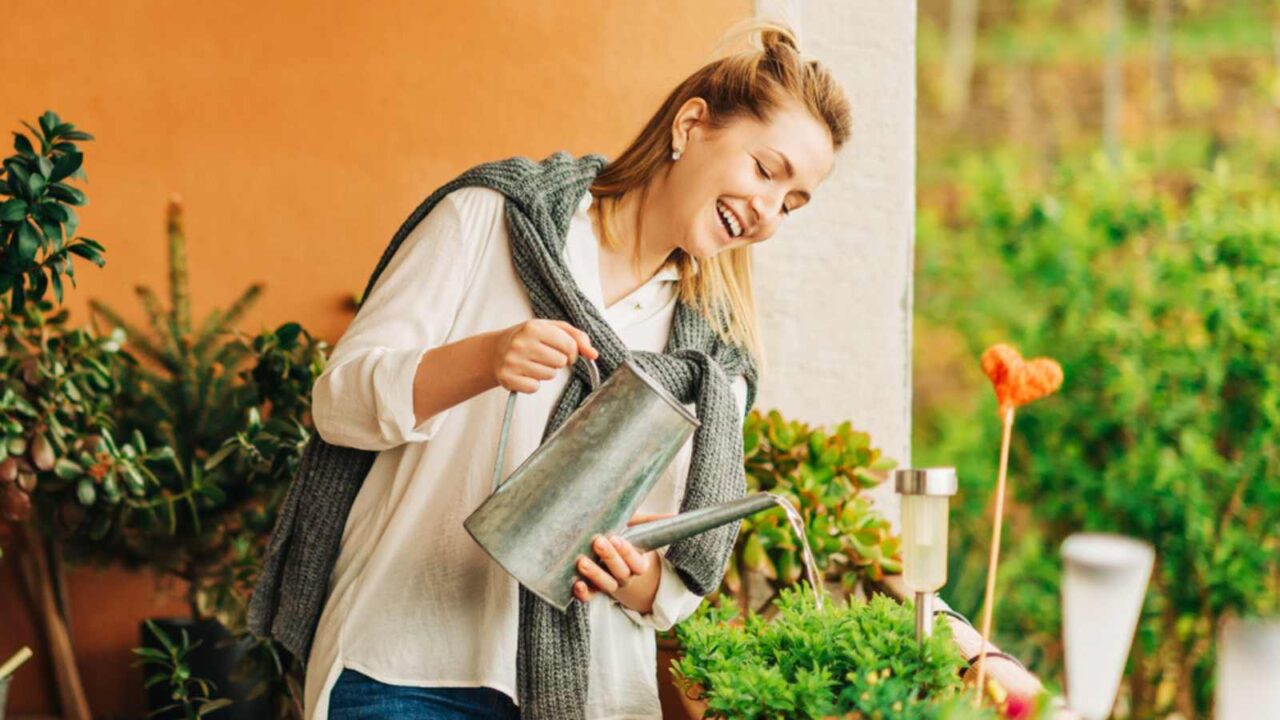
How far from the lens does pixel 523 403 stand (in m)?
1.51

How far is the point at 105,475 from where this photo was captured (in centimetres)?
Answer: 222

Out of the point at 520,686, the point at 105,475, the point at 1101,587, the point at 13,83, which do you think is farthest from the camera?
the point at 13,83

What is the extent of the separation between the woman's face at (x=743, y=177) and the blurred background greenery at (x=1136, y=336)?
4.82 ft

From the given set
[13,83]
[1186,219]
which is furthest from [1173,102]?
[13,83]

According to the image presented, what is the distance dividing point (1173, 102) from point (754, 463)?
353 centimetres

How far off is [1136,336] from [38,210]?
120 inches

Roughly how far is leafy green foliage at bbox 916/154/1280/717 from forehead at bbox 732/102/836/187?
2.25 meters

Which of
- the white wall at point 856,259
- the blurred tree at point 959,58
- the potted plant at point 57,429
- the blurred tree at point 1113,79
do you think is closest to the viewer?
the potted plant at point 57,429

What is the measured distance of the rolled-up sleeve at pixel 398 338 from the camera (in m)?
1.36

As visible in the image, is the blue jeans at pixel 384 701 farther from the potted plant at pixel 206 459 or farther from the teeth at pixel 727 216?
the potted plant at pixel 206 459

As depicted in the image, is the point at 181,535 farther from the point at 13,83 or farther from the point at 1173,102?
the point at 1173,102

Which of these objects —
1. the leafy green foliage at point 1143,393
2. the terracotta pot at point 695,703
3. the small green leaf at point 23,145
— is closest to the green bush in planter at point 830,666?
the terracotta pot at point 695,703

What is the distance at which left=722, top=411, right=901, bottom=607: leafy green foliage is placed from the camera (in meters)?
2.17

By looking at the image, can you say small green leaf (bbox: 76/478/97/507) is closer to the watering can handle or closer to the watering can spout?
the watering can handle
